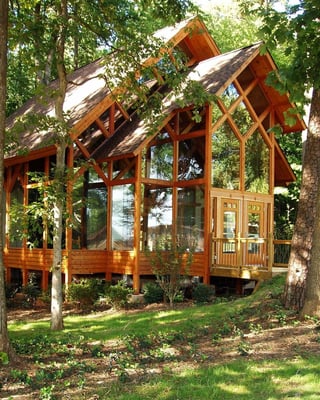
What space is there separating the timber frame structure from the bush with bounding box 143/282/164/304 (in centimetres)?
58

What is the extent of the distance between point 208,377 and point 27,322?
24.0ft

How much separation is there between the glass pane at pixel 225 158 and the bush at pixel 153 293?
11.7 ft

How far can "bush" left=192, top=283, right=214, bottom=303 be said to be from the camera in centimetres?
1266

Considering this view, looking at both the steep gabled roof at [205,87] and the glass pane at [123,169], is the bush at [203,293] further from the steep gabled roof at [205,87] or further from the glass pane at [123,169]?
the steep gabled roof at [205,87]

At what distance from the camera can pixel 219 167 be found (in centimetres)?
1484

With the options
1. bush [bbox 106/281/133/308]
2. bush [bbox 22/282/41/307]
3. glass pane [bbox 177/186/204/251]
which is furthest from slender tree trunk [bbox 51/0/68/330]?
glass pane [bbox 177/186/204/251]

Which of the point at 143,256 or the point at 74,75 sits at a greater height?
the point at 74,75

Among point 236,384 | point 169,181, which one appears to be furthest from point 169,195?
point 236,384

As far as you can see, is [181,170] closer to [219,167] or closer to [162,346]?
[219,167]

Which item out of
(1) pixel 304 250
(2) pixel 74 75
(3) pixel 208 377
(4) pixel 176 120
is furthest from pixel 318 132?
(2) pixel 74 75

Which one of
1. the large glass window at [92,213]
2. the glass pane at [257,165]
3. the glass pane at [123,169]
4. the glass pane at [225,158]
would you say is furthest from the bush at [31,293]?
A: the glass pane at [257,165]

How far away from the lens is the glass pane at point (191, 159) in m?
14.5

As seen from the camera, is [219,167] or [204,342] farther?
[219,167]

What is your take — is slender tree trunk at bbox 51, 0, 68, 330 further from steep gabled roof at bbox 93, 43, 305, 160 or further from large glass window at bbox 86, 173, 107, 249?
large glass window at bbox 86, 173, 107, 249
